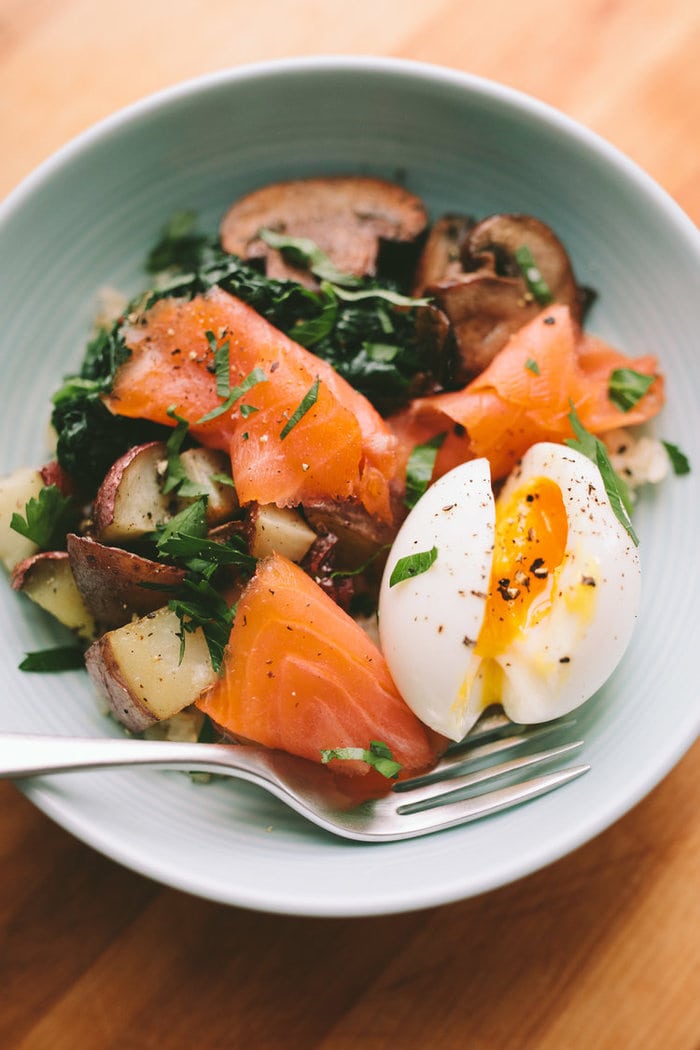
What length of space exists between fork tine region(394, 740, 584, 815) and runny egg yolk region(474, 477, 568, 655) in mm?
233

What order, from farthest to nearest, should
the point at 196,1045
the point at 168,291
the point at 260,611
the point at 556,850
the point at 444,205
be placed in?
the point at 444,205 → the point at 168,291 → the point at 196,1045 → the point at 260,611 → the point at 556,850

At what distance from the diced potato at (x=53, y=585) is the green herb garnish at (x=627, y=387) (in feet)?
3.93

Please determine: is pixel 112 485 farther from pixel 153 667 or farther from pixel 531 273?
pixel 531 273

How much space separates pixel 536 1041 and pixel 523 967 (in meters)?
0.14

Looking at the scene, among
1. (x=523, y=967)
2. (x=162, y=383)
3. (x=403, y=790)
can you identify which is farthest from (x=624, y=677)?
(x=162, y=383)

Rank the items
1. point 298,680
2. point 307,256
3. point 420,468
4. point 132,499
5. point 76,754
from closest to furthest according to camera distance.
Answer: point 76,754 < point 298,680 < point 132,499 < point 420,468 < point 307,256

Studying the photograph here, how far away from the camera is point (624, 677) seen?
1.78 metres

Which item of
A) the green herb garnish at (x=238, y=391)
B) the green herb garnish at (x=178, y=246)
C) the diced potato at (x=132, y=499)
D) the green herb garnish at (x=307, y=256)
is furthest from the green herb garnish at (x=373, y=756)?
the green herb garnish at (x=178, y=246)

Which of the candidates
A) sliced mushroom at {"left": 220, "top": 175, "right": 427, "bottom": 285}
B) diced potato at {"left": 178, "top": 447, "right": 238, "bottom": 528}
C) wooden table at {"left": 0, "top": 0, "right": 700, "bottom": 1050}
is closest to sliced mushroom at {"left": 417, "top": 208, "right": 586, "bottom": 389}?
sliced mushroom at {"left": 220, "top": 175, "right": 427, "bottom": 285}

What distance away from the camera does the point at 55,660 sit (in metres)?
1.83

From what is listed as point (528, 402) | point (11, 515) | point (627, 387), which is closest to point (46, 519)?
point (11, 515)

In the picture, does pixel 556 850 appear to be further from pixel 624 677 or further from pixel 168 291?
pixel 168 291

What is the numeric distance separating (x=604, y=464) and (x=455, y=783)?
0.69m

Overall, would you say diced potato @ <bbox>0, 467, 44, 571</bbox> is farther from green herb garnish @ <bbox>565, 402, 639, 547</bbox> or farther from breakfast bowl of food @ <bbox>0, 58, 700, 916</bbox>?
green herb garnish @ <bbox>565, 402, 639, 547</bbox>
